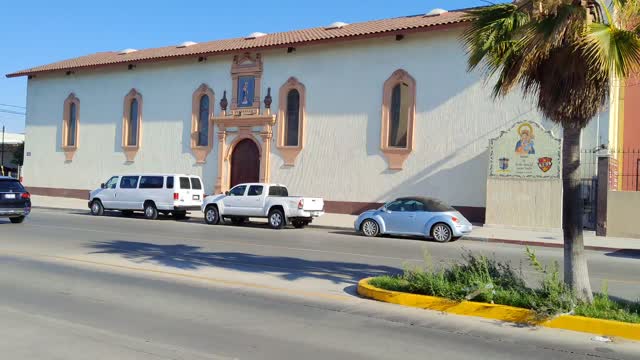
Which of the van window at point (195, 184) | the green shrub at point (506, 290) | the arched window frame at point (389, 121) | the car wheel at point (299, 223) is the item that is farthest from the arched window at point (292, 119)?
the green shrub at point (506, 290)

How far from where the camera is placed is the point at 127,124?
3706 centimetres

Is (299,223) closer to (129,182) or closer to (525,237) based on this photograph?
(525,237)

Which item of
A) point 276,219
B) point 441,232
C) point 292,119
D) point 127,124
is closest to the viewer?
point 441,232

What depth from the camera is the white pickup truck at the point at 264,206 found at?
2297cm

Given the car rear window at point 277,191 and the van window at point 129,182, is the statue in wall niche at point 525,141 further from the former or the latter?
the van window at point 129,182

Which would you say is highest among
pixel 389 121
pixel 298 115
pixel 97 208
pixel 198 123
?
pixel 298 115

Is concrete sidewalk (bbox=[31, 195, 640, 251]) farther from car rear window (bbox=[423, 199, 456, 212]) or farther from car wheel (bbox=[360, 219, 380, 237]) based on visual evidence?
car wheel (bbox=[360, 219, 380, 237])

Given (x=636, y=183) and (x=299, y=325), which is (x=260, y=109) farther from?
(x=299, y=325)

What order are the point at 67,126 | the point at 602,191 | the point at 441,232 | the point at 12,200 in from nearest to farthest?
the point at 441,232 → the point at 12,200 → the point at 602,191 → the point at 67,126

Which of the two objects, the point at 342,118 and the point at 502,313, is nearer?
the point at 502,313

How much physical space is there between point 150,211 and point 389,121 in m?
11.3

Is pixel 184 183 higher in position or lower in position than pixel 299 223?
higher

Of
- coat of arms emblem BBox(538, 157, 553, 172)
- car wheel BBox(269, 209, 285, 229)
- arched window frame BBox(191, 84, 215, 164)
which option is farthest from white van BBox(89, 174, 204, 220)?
coat of arms emblem BBox(538, 157, 553, 172)

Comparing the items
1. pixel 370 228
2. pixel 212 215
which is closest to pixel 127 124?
pixel 212 215
